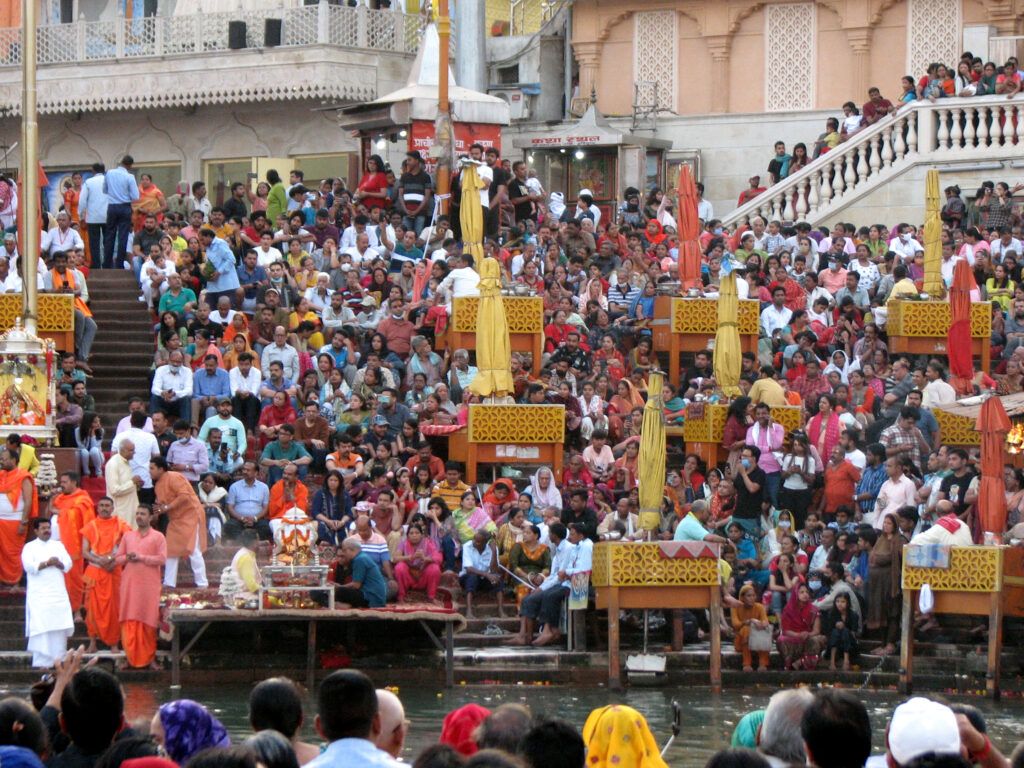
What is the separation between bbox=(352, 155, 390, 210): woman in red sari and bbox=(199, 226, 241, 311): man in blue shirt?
4072 millimetres

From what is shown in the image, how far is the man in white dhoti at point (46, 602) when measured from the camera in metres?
18.2

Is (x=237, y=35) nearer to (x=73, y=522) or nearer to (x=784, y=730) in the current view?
(x=73, y=522)

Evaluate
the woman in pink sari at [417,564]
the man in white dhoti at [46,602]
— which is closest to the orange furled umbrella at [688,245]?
the woman in pink sari at [417,564]

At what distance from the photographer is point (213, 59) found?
38.6 m

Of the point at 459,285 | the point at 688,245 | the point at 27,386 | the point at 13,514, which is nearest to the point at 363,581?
the point at 13,514

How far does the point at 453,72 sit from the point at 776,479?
17.2m

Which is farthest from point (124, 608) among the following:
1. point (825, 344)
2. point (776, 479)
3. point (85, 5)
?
point (85, 5)

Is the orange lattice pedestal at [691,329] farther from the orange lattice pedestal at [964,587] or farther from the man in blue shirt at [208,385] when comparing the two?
the orange lattice pedestal at [964,587]

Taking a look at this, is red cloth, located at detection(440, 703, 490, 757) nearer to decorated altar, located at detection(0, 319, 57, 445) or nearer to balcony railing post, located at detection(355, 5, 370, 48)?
decorated altar, located at detection(0, 319, 57, 445)

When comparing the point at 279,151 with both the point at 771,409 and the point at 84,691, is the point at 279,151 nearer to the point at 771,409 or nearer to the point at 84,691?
the point at 771,409

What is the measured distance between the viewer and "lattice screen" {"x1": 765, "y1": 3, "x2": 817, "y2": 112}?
1451 inches

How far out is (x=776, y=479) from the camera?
21.7m

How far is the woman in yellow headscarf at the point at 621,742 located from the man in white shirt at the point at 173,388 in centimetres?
1489

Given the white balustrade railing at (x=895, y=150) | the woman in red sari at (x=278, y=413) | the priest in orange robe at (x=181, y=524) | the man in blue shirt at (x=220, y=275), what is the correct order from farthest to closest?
the white balustrade railing at (x=895, y=150), the man in blue shirt at (x=220, y=275), the woman in red sari at (x=278, y=413), the priest in orange robe at (x=181, y=524)
